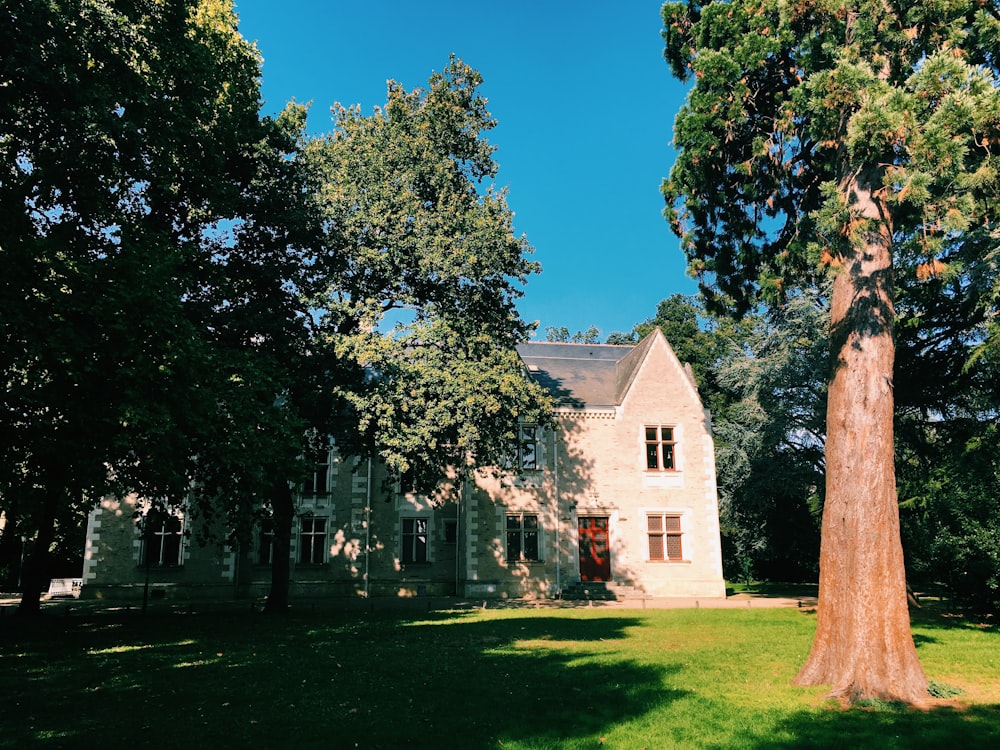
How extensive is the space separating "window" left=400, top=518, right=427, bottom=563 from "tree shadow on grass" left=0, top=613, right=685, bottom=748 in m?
13.5

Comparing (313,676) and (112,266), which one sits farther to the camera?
(112,266)

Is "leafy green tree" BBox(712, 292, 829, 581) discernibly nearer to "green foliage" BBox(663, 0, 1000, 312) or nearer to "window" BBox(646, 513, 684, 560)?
"window" BBox(646, 513, 684, 560)

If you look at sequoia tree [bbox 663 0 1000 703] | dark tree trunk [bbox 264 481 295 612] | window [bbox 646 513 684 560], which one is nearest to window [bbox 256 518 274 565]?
dark tree trunk [bbox 264 481 295 612]

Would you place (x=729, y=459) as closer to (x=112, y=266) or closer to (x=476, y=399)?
(x=476, y=399)

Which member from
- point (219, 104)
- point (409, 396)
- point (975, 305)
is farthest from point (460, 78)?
point (975, 305)

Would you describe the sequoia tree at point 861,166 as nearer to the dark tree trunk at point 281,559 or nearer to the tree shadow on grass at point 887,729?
the tree shadow on grass at point 887,729

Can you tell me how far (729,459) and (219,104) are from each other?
27709 millimetres

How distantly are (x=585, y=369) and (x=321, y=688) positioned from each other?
2759 cm

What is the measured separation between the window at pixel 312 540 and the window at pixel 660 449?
1564 cm

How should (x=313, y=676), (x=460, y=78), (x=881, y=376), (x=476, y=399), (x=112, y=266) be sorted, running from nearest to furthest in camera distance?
1. (x=881, y=376)
2. (x=313, y=676)
3. (x=112, y=266)
4. (x=476, y=399)
5. (x=460, y=78)

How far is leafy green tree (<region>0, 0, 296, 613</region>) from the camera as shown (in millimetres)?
12812

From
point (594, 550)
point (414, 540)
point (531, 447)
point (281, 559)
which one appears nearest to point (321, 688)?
point (281, 559)

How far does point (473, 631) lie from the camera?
17688 millimetres

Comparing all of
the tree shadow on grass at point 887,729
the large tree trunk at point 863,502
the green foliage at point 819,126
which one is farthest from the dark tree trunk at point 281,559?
the tree shadow on grass at point 887,729
